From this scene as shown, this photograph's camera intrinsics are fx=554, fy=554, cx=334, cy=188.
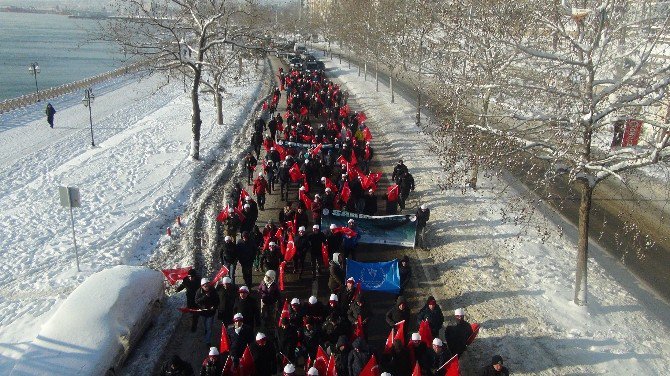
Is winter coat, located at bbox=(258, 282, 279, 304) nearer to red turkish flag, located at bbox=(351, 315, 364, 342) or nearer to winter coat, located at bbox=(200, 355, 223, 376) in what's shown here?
red turkish flag, located at bbox=(351, 315, 364, 342)

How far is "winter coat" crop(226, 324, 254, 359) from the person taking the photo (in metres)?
8.73

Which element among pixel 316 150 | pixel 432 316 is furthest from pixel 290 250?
pixel 316 150

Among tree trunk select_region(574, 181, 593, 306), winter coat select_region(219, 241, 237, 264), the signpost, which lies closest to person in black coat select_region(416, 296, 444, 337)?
tree trunk select_region(574, 181, 593, 306)

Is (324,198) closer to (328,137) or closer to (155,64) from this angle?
(328,137)

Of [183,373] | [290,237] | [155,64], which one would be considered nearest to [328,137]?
[155,64]

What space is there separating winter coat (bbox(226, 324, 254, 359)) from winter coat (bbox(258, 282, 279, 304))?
127 centimetres

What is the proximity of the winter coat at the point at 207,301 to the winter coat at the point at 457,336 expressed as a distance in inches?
162

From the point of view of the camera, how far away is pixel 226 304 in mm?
9906

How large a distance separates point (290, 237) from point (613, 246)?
890 cm

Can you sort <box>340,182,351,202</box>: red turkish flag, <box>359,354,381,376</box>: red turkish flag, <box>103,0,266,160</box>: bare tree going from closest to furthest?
<box>359,354,381,376</box>: red turkish flag < <box>340,182,351,202</box>: red turkish flag < <box>103,0,266,160</box>: bare tree

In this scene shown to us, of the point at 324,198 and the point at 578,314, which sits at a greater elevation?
the point at 324,198

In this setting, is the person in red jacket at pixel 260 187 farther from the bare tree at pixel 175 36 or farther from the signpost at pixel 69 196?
the bare tree at pixel 175 36

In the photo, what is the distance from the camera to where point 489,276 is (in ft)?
41.9

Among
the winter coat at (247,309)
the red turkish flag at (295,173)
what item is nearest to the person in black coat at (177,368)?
the winter coat at (247,309)
